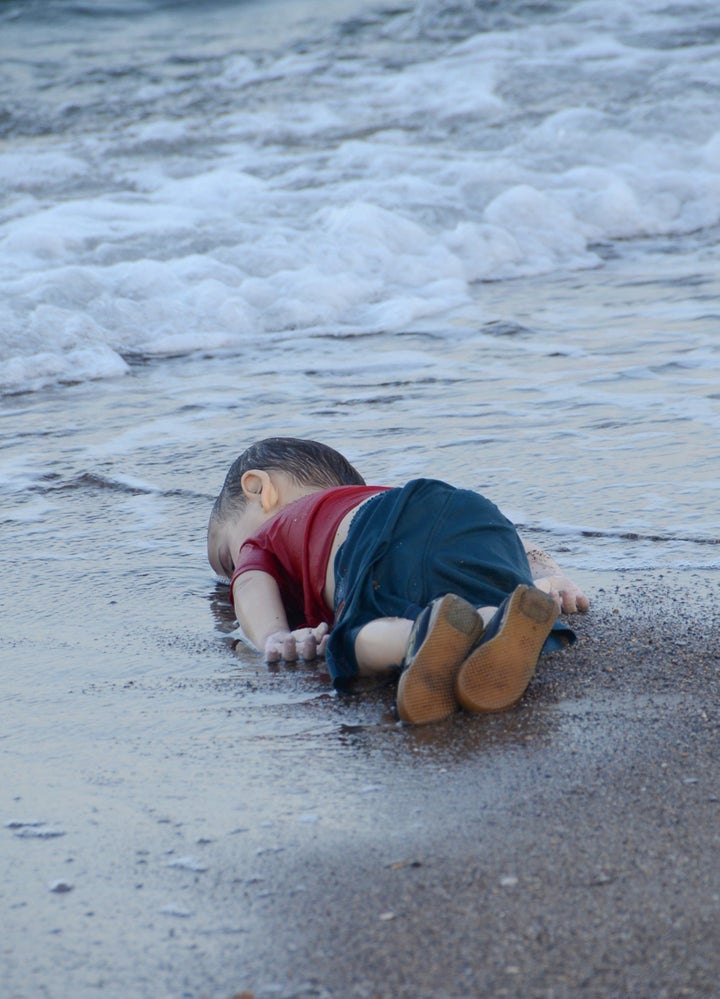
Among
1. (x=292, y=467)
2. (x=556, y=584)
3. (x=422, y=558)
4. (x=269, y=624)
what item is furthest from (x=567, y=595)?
(x=292, y=467)

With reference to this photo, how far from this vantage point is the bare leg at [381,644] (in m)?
2.68

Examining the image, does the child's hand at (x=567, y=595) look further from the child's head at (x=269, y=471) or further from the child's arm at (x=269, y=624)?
the child's head at (x=269, y=471)

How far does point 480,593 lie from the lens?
9.43 ft

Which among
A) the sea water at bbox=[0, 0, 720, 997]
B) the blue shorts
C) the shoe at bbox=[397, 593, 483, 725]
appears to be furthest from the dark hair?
the shoe at bbox=[397, 593, 483, 725]

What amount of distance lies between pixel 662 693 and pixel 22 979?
1.41 m

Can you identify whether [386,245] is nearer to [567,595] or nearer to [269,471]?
[269,471]

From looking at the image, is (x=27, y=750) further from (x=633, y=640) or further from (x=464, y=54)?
(x=464, y=54)

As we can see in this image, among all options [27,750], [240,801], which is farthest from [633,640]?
[27,750]

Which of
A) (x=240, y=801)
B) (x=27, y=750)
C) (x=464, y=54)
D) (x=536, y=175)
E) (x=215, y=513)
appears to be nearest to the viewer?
(x=240, y=801)

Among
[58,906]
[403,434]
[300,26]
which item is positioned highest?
[300,26]

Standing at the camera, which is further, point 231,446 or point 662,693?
point 231,446

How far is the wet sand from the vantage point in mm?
1687

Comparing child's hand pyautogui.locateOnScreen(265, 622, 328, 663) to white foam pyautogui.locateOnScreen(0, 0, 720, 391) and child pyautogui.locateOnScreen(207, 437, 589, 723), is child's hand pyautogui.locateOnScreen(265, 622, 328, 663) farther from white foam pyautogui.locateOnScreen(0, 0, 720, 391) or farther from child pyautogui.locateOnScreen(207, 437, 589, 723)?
white foam pyautogui.locateOnScreen(0, 0, 720, 391)

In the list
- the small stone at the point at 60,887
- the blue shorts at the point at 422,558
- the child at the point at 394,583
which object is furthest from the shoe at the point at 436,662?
the small stone at the point at 60,887
